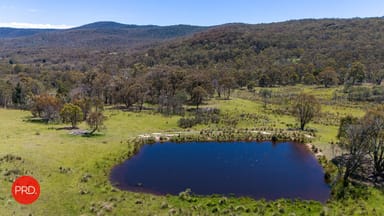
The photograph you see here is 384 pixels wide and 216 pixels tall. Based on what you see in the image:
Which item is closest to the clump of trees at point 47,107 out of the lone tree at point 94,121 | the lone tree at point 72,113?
the lone tree at point 72,113

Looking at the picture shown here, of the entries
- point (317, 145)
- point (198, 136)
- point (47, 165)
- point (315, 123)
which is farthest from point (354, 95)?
point (47, 165)

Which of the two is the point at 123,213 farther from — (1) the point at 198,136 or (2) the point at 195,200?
(1) the point at 198,136

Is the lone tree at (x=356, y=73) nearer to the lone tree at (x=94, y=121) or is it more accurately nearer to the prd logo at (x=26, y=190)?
the lone tree at (x=94, y=121)

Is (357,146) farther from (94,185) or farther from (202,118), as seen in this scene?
(202,118)

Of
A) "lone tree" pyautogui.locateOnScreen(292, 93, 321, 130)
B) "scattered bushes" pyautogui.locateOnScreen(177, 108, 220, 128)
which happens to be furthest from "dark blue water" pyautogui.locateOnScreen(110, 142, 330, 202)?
"scattered bushes" pyautogui.locateOnScreen(177, 108, 220, 128)

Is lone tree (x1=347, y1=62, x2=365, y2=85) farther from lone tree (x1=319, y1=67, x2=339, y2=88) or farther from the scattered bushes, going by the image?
the scattered bushes

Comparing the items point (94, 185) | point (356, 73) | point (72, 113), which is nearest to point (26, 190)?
point (94, 185)
